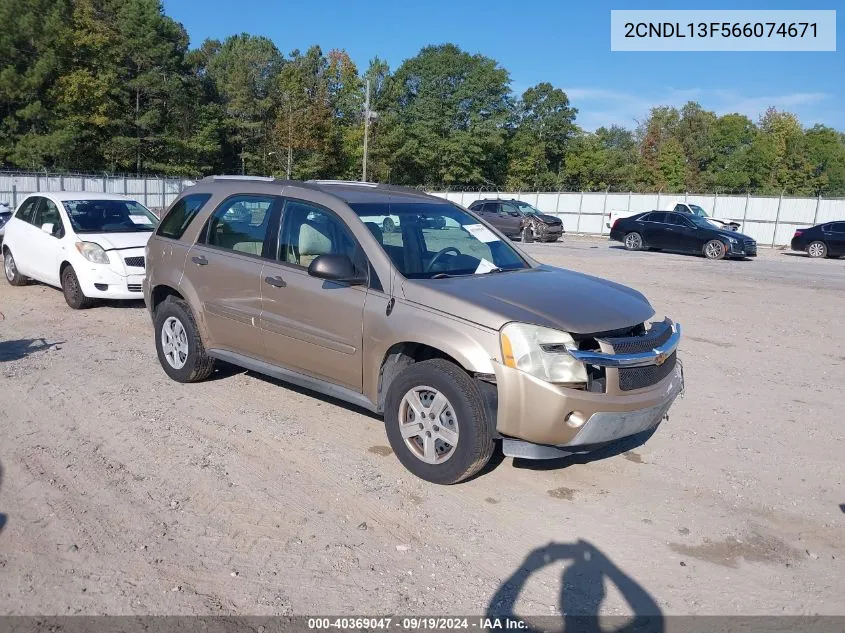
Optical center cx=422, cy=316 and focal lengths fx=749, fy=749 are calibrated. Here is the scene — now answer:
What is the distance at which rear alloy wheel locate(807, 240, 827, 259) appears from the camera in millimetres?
26234

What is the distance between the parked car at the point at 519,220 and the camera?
97.9 feet

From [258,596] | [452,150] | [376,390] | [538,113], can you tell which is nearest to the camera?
[258,596]


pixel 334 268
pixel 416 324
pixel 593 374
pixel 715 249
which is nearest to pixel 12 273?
pixel 334 268

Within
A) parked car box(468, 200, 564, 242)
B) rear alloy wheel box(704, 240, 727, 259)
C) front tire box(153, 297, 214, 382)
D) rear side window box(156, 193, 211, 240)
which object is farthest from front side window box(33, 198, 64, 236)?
parked car box(468, 200, 564, 242)

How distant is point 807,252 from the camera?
27.1 m

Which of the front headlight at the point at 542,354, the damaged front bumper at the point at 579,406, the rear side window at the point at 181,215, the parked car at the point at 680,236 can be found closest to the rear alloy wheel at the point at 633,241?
the parked car at the point at 680,236

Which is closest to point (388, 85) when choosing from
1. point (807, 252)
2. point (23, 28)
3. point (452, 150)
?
point (452, 150)

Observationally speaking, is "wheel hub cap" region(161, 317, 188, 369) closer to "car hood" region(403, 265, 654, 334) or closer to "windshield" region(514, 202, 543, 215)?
"car hood" region(403, 265, 654, 334)

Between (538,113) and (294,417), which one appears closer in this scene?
(294,417)

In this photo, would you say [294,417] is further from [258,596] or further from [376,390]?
[258,596]

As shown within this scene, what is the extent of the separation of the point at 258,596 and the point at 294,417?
2.56m

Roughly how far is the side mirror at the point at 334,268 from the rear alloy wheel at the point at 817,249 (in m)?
25.6

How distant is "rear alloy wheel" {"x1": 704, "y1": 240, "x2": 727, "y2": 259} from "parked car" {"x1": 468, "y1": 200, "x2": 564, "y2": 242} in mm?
7125

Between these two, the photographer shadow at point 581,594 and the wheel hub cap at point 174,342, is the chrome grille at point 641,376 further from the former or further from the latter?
the wheel hub cap at point 174,342
